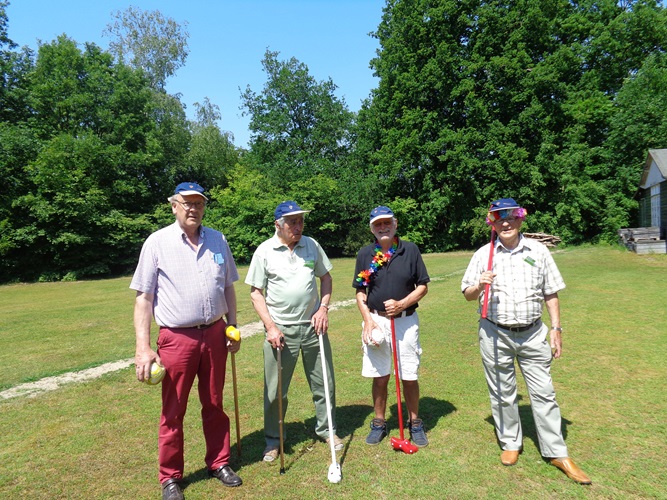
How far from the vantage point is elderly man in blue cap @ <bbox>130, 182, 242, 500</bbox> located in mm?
3559

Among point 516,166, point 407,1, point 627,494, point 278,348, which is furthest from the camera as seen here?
point 407,1

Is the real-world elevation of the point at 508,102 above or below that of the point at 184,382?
above

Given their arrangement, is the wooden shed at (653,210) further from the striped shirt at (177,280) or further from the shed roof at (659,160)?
the striped shirt at (177,280)

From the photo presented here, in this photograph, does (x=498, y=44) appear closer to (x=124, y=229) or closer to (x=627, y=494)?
(x=124, y=229)

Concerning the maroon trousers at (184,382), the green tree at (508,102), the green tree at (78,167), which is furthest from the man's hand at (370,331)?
the green tree at (78,167)

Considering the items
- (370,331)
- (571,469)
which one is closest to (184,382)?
(370,331)

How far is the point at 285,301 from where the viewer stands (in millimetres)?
4195

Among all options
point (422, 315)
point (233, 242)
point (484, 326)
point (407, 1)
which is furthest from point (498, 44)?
point (484, 326)

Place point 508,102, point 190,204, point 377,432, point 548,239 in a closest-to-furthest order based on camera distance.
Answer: point 190,204, point 377,432, point 548,239, point 508,102

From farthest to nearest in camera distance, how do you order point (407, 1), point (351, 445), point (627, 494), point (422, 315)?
1. point (407, 1)
2. point (422, 315)
3. point (351, 445)
4. point (627, 494)

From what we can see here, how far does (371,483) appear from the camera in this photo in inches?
148

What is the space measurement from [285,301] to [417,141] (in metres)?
27.9

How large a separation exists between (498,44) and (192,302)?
31.5m

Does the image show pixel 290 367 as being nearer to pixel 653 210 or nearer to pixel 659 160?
pixel 659 160
